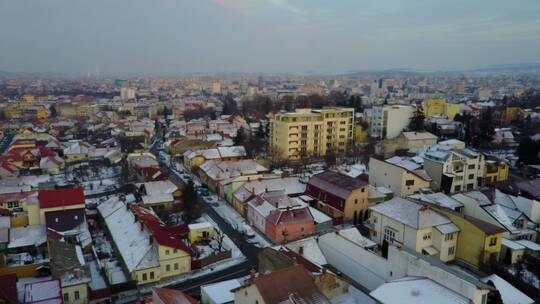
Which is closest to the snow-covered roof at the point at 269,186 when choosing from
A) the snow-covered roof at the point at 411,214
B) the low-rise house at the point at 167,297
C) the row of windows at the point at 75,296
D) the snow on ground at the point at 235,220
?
the snow on ground at the point at 235,220

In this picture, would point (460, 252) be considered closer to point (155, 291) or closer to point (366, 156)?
point (155, 291)

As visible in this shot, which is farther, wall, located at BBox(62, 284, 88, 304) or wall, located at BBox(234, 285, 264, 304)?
wall, located at BBox(62, 284, 88, 304)

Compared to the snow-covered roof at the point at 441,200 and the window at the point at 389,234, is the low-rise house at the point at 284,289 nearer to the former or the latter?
the window at the point at 389,234

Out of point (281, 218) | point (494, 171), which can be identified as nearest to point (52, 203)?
point (281, 218)

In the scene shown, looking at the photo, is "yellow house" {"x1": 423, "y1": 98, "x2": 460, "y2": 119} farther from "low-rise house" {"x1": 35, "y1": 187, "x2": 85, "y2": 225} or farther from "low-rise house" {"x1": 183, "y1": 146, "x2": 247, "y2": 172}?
"low-rise house" {"x1": 35, "y1": 187, "x2": 85, "y2": 225}

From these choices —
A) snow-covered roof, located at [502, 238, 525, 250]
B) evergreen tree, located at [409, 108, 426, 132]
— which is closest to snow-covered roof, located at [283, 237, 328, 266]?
snow-covered roof, located at [502, 238, 525, 250]

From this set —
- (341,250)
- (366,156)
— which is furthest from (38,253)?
(366,156)

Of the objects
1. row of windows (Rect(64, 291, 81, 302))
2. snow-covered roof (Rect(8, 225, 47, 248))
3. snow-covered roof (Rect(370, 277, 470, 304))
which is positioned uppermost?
snow-covered roof (Rect(370, 277, 470, 304))
